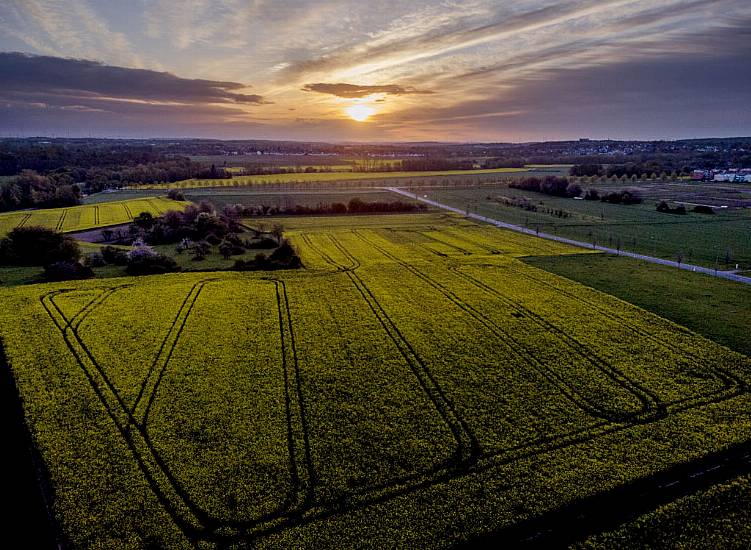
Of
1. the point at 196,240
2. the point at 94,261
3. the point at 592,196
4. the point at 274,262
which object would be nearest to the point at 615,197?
the point at 592,196

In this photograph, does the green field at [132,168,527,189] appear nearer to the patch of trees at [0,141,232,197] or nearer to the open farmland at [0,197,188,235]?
the patch of trees at [0,141,232,197]

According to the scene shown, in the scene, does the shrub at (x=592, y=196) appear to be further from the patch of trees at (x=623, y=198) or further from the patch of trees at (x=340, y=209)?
the patch of trees at (x=340, y=209)

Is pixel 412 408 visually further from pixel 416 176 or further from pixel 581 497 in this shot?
pixel 416 176

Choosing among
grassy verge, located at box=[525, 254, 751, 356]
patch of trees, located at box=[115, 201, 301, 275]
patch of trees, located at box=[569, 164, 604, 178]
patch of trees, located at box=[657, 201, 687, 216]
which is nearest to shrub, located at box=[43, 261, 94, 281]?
patch of trees, located at box=[115, 201, 301, 275]

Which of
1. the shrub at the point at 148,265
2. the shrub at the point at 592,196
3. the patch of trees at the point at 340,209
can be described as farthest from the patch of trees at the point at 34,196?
the shrub at the point at 592,196

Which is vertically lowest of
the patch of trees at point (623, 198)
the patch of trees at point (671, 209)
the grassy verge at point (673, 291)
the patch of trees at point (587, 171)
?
the grassy verge at point (673, 291)

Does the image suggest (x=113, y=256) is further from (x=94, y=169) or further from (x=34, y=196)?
(x=94, y=169)
